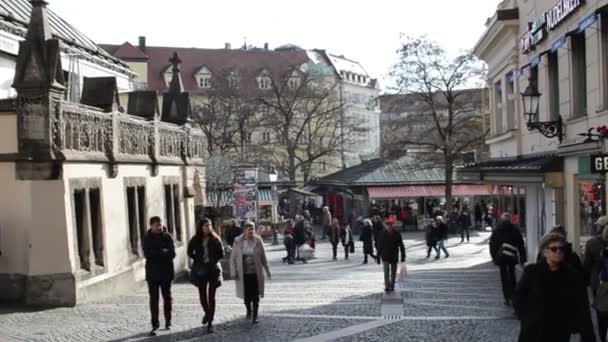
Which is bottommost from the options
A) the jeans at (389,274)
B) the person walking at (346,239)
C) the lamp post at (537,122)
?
the person walking at (346,239)

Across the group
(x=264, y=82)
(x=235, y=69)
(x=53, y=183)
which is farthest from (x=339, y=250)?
(x=264, y=82)

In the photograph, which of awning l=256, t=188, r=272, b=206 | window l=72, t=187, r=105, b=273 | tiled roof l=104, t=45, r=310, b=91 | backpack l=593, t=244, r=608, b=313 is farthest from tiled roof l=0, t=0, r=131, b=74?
Result: tiled roof l=104, t=45, r=310, b=91

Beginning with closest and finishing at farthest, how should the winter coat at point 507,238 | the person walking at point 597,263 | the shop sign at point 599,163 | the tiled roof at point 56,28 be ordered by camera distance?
the person walking at point 597,263, the shop sign at point 599,163, the winter coat at point 507,238, the tiled roof at point 56,28

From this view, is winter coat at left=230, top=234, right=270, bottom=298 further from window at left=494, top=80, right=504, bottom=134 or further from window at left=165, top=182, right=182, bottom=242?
window at left=494, top=80, right=504, bottom=134

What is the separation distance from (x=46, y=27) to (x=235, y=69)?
47753 millimetres

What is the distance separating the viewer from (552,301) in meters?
6.85

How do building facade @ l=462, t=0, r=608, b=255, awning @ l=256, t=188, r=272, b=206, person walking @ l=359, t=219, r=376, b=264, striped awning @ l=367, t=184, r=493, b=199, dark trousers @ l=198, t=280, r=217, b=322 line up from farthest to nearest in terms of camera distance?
striped awning @ l=367, t=184, r=493, b=199 < awning @ l=256, t=188, r=272, b=206 < person walking @ l=359, t=219, r=376, b=264 < building facade @ l=462, t=0, r=608, b=255 < dark trousers @ l=198, t=280, r=217, b=322

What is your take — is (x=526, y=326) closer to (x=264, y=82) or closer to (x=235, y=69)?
(x=235, y=69)

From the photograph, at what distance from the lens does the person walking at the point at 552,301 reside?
6844 millimetres

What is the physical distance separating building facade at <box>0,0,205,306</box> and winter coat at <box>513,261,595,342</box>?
30.8 feet

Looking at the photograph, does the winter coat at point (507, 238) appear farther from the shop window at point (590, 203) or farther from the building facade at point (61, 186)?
the building facade at point (61, 186)

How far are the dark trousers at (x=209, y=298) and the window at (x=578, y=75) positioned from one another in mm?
9022

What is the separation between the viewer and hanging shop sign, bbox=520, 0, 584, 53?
→ 1748 centimetres

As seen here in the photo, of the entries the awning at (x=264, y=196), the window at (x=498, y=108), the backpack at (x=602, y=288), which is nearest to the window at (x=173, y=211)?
the window at (x=498, y=108)
